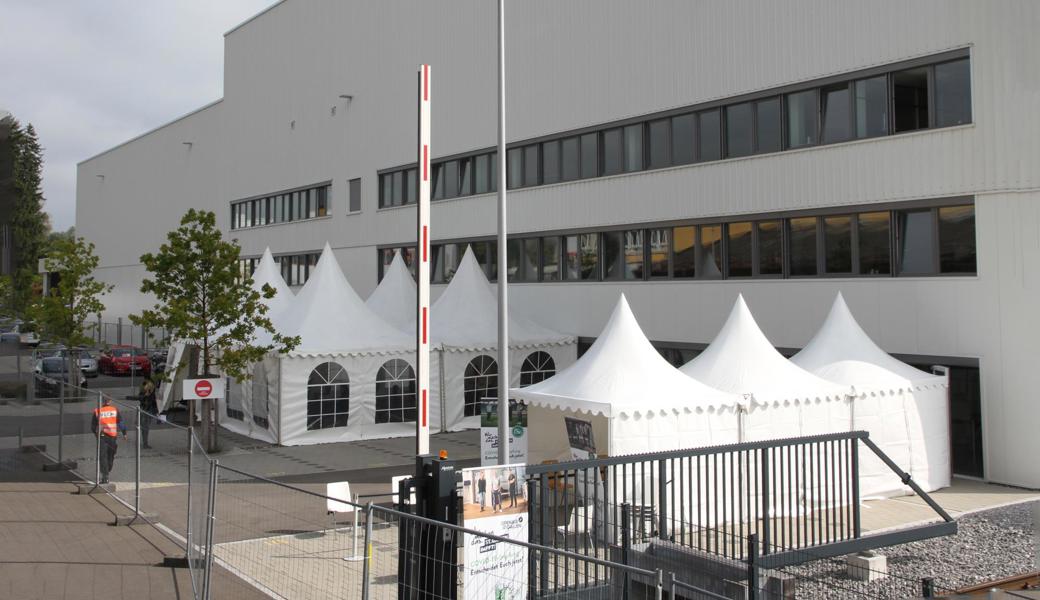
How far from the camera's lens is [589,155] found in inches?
1034

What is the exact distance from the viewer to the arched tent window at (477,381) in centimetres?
2466

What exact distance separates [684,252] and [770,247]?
8.68ft

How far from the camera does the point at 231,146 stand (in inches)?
1918

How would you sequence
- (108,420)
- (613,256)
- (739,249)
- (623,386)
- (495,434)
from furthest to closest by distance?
(613,256)
(739,249)
(495,434)
(108,420)
(623,386)

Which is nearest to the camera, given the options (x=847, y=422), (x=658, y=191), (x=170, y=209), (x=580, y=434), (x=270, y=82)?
(x=580, y=434)

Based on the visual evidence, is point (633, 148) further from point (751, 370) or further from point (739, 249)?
point (751, 370)

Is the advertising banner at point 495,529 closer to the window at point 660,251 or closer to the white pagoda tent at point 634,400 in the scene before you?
the white pagoda tent at point 634,400

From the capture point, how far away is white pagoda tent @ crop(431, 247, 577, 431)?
79.5ft

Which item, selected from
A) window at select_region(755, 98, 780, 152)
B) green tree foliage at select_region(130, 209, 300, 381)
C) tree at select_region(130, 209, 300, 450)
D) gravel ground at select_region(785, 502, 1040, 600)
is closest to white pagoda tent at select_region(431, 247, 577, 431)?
tree at select_region(130, 209, 300, 450)

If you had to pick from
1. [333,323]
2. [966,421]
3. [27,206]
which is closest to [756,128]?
[966,421]

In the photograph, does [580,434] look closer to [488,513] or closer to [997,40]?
[488,513]

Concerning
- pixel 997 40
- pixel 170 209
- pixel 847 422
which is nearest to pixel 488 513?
pixel 847 422

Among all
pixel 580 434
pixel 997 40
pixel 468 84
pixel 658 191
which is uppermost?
pixel 468 84

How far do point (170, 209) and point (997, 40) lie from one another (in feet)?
165
